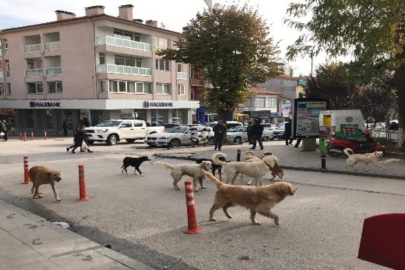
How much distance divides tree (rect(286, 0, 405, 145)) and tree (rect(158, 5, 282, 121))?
8.22 meters

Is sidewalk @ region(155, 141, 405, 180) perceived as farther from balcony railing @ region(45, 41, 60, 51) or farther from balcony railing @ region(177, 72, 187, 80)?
balcony railing @ region(177, 72, 187, 80)

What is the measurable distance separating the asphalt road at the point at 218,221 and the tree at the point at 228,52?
1516 cm

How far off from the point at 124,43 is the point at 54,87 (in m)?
10.2

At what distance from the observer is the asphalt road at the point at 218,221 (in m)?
5.06

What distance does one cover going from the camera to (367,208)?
759 centimetres

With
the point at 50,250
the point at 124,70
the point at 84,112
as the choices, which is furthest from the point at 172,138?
the point at 84,112

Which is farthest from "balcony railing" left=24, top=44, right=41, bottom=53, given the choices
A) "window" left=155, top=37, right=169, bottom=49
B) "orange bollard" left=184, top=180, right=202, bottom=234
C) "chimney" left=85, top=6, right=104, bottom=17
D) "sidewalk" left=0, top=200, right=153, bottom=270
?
"orange bollard" left=184, top=180, right=202, bottom=234

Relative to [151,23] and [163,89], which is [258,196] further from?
[151,23]

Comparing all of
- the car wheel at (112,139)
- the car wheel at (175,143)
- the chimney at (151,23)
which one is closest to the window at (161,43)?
the chimney at (151,23)

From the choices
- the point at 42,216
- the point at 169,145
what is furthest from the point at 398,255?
the point at 169,145

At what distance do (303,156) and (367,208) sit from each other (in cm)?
974

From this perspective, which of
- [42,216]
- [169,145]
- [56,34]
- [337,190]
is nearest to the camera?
[42,216]

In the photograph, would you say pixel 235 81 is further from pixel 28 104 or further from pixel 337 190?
pixel 28 104

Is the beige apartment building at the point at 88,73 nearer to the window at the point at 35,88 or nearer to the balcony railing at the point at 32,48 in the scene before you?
the balcony railing at the point at 32,48
